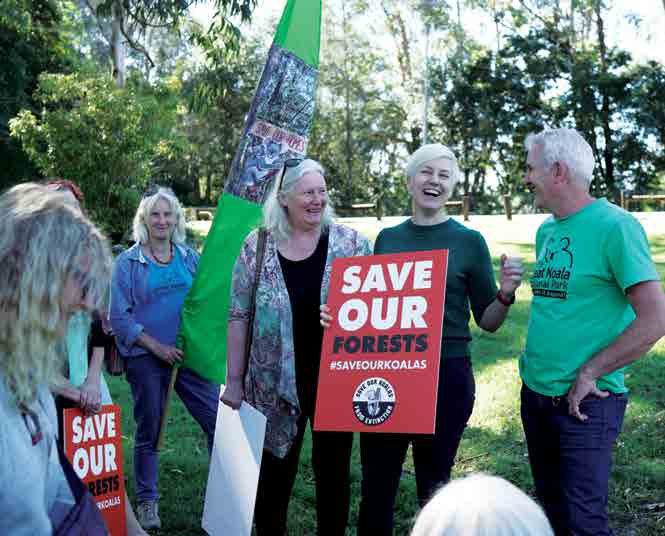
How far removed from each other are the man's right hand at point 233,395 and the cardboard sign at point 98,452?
575 mm

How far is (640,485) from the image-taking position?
5.18m

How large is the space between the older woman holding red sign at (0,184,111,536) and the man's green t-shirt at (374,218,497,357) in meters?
2.00

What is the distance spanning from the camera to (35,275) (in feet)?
5.72

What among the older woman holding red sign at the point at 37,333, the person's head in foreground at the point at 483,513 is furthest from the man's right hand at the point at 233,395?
the person's head in foreground at the point at 483,513

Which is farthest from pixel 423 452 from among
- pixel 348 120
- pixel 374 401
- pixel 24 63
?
pixel 348 120

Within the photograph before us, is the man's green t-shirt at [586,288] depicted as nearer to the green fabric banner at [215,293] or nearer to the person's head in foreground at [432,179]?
the person's head in foreground at [432,179]

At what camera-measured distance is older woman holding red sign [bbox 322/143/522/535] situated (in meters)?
3.58

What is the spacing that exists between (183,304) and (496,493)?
376 cm

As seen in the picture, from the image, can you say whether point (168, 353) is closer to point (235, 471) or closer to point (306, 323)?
point (235, 471)

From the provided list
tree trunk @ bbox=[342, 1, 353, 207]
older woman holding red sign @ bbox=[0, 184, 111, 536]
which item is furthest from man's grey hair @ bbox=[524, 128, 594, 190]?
tree trunk @ bbox=[342, 1, 353, 207]

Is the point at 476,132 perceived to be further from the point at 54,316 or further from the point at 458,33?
the point at 54,316

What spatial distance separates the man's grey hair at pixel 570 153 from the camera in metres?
3.12

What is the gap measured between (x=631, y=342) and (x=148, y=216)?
3.03 meters

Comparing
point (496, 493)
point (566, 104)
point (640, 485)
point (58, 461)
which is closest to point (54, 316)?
point (58, 461)
